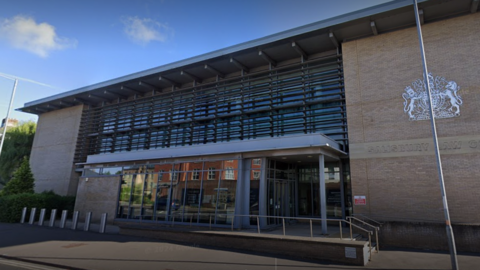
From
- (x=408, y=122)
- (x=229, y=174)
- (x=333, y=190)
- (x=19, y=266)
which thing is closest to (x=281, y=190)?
(x=333, y=190)

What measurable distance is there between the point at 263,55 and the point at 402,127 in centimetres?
862

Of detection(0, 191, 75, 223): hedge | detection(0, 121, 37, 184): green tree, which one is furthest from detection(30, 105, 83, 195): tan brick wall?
detection(0, 121, 37, 184): green tree

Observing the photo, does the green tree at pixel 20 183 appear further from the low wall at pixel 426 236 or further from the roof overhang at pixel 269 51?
the low wall at pixel 426 236

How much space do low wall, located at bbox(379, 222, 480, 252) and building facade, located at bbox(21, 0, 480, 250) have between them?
1465 millimetres

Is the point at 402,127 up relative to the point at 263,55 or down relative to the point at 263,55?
down

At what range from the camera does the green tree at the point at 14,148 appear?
2927 centimetres

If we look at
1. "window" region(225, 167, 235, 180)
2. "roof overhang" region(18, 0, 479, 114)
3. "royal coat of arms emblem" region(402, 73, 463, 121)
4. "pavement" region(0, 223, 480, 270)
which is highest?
"roof overhang" region(18, 0, 479, 114)

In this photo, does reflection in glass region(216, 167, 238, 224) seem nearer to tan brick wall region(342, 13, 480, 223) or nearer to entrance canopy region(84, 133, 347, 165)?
entrance canopy region(84, 133, 347, 165)

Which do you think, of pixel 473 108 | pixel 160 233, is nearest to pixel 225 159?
pixel 160 233

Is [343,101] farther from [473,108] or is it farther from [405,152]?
[473,108]

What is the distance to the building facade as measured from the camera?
40.5 ft

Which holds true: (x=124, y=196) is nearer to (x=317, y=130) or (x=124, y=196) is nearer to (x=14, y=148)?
(x=317, y=130)

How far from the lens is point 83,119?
84.7 ft

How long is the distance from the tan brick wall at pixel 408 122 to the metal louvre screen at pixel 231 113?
134cm
